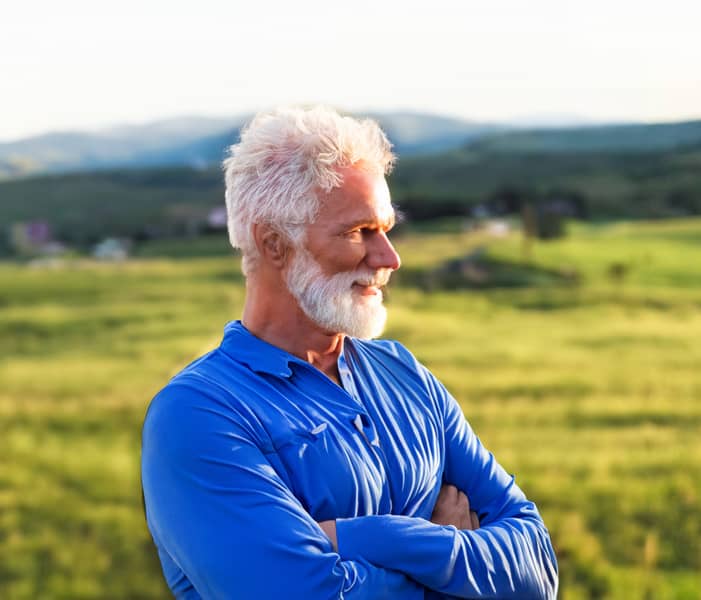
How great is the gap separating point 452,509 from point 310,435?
61 cm

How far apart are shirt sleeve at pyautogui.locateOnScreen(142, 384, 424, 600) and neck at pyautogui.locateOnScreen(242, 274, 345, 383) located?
359mm

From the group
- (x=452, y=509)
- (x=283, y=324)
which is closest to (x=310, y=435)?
(x=283, y=324)

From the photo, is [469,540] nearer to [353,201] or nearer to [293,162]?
[353,201]

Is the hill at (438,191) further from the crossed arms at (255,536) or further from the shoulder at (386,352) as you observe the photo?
the crossed arms at (255,536)

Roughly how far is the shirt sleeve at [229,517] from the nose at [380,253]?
601mm

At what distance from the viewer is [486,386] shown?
66.6 ft

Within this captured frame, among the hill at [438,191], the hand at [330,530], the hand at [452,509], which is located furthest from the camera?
the hill at [438,191]

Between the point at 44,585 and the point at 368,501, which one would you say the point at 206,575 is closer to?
the point at 368,501

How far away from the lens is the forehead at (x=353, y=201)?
9.05 feet

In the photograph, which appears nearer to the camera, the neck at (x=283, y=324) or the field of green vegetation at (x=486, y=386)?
the neck at (x=283, y=324)

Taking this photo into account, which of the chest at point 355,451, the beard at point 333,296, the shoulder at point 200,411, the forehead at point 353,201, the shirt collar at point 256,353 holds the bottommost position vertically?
the chest at point 355,451

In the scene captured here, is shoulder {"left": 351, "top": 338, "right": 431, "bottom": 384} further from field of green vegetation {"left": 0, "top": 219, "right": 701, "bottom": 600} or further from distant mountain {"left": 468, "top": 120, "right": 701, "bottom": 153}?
distant mountain {"left": 468, "top": 120, "right": 701, "bottom": 153}

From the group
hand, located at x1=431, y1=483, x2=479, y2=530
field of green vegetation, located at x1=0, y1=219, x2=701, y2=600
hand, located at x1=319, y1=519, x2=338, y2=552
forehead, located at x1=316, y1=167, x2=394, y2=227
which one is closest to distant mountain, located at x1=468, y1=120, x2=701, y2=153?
field of green vegetation, located at x1=0, y1=219, x2=701, y2=600

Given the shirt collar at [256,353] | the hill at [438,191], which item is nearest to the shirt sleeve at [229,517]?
the shirt collar at [256,353]
